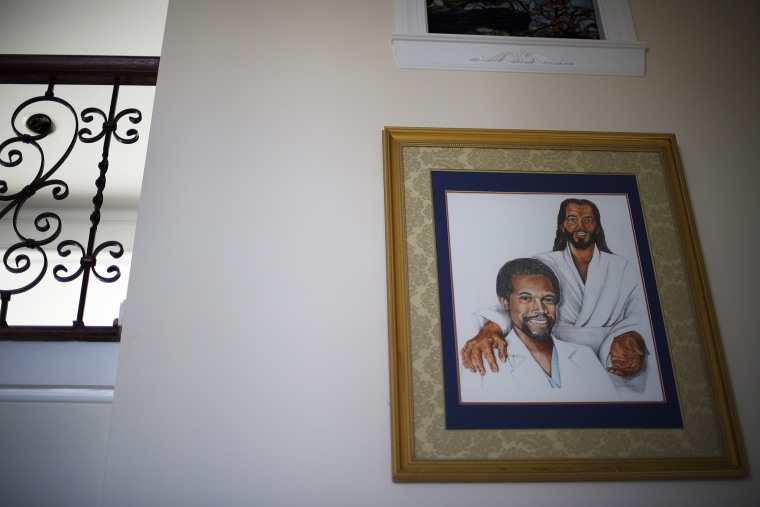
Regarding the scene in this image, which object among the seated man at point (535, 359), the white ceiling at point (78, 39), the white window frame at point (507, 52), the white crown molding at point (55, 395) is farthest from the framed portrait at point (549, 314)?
the white ceiling at point (78, 39)

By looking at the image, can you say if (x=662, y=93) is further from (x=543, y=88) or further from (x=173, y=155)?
(x=173, y=155)

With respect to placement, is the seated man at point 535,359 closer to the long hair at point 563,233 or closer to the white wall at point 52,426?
the long hair at point 563,233

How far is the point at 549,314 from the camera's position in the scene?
2104mm

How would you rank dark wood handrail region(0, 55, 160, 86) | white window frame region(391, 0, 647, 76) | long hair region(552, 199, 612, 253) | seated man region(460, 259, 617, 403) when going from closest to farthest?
seated man region(460, 259, 617, 403) → long hair region(552, 199, 612, 253) → dark wood handrail region(0, 55, 160, 86) → white window frame region(391, 0, 647, 76)

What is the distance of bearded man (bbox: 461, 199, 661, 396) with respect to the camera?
204cm

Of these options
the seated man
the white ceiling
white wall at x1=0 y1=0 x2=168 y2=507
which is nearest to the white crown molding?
white wall at x1=0 y1=0 x2=168 y2=507

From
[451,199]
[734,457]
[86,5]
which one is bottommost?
[734,457]

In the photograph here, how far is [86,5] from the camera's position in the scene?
419 cm

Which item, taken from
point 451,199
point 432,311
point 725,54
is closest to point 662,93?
point 725,54

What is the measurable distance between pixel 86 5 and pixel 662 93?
3.88m

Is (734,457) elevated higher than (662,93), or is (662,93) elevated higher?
(662,93)

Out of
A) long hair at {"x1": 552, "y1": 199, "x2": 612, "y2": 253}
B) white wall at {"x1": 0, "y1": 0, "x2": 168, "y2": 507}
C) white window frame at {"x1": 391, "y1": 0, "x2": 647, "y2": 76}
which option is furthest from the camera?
white window frame at {"x1": 391, "y1": 0, "x2": 647, "y2": 76}

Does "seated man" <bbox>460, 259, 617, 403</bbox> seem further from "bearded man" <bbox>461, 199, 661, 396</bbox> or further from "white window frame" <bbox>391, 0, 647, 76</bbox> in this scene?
"white window frame" <bbox>391, 0, 647, 76</bbox>

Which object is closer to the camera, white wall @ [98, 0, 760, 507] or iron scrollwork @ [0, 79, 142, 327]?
white wall @ [98, 0, 760, 507]
